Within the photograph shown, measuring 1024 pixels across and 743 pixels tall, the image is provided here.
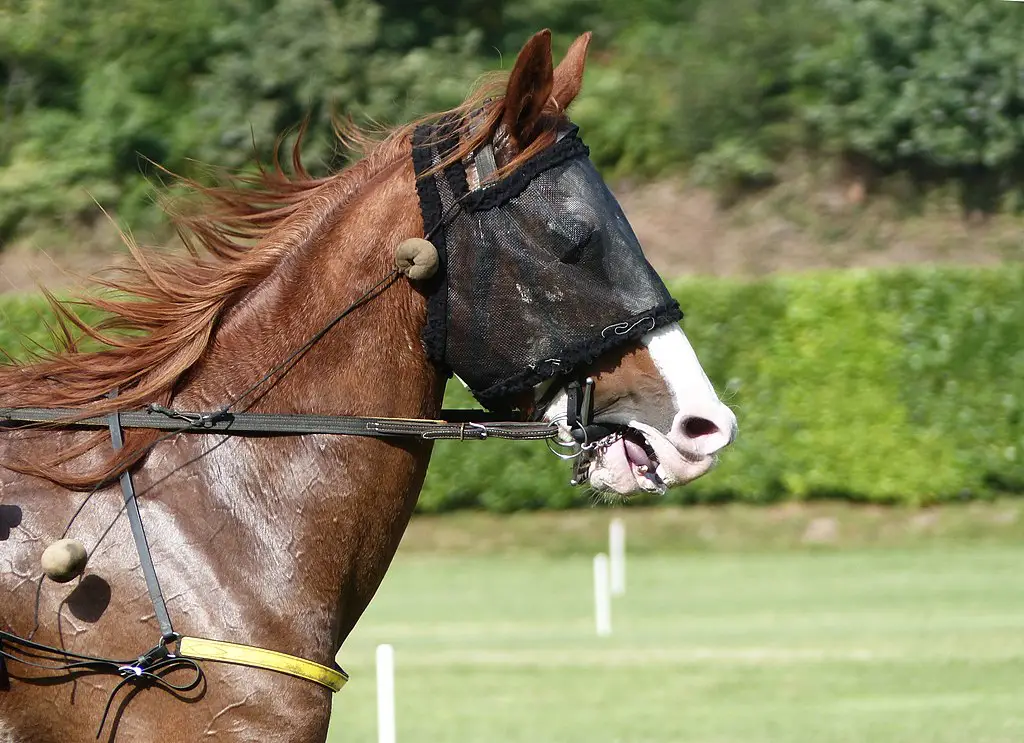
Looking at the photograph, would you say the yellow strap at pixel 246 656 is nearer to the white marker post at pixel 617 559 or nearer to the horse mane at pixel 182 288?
the horse mane at pixel 182 288

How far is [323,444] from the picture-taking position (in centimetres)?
323

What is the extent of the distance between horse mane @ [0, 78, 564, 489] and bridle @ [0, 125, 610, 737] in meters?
→ 0.04

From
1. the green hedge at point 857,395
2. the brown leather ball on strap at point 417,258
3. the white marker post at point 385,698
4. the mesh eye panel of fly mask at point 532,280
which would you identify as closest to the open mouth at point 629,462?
the mesh eye panel of fly mask at point 532,280

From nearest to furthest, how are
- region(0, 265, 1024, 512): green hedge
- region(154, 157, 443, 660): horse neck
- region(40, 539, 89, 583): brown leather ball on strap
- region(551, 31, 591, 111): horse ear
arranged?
region(40, 539, 89, 583): brown leather ball on strap < region(154, 157, 443, 660): horse neck < region(551, 31, 591, 111): horse ear < region(0, 265, 1024, 512): green hedge

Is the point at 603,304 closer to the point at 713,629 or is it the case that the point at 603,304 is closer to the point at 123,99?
the point at 713,629

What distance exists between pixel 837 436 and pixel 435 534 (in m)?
5.84

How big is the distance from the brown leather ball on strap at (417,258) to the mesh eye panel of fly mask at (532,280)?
1.9 inches

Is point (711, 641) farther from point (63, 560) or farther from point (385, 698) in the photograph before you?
point (63, 560)

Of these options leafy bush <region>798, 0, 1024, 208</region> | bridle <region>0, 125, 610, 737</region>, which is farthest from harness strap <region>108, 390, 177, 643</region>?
leafy bush <region>798, 0, 1024, 208</region>

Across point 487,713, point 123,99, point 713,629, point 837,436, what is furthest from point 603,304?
point 123,99

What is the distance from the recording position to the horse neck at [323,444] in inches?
123

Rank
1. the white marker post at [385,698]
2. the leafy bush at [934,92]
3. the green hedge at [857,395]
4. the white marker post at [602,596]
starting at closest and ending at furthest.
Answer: the white marker post at [385,698] → the white marker post at [602,596] → the green hedge at [857,395] → the leafy bush at [934,92]

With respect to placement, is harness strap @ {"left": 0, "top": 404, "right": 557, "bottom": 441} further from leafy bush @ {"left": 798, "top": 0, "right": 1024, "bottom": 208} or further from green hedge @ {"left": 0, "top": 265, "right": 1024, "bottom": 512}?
leafy bush @ {"left": 798, "top": 0, "right": 1024, "bottom": 208}

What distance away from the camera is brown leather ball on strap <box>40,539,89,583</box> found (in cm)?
294
